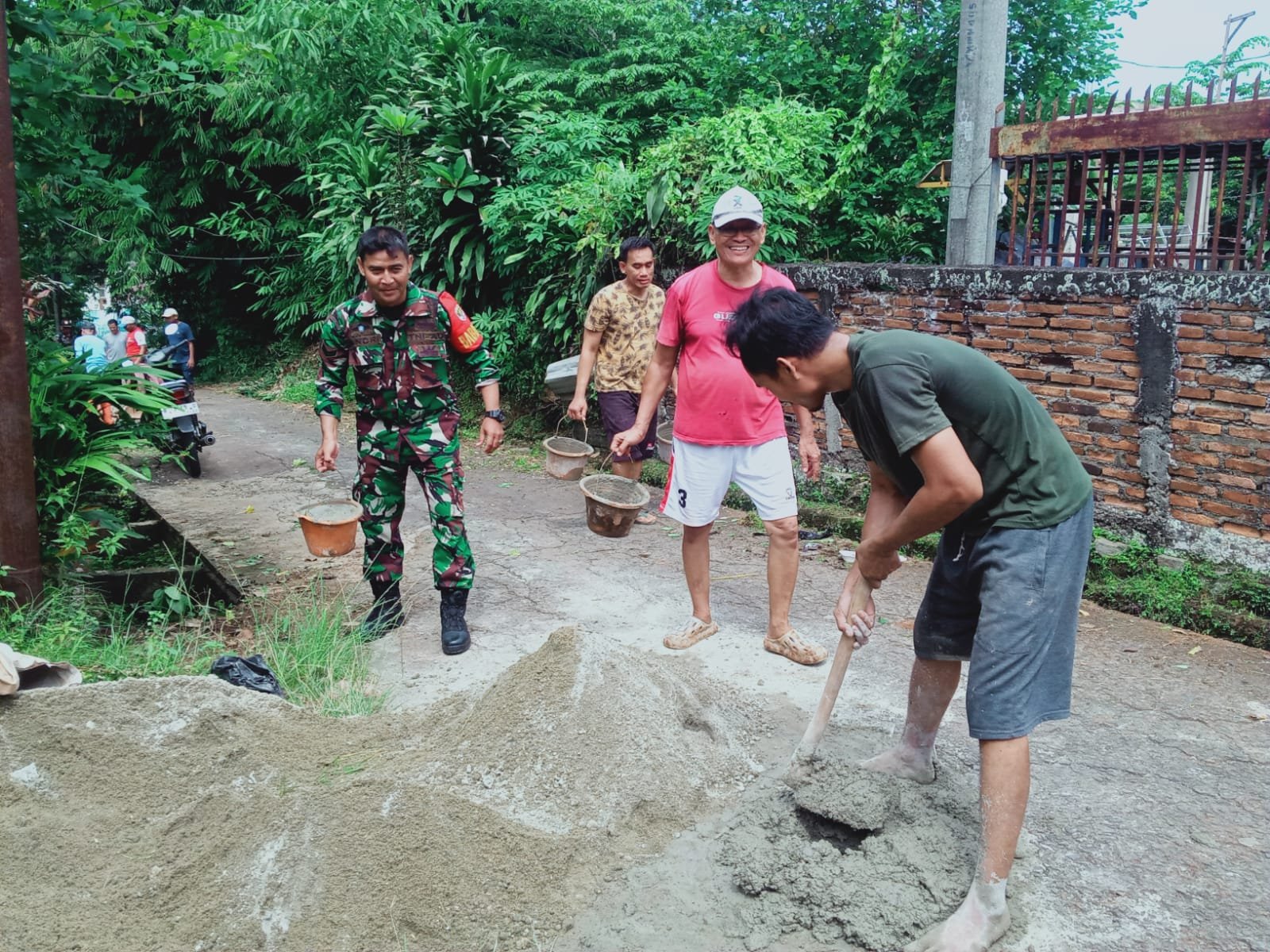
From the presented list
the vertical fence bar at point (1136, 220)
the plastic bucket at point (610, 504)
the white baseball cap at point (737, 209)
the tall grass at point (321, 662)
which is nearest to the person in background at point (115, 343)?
the plastic bucket at point (610, 504)

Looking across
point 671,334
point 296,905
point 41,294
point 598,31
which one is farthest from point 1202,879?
point 598,31

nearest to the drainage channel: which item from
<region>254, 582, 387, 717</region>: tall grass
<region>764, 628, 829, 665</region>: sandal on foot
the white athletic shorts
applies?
<region>254, 582, 387, 717</region>: tall grass

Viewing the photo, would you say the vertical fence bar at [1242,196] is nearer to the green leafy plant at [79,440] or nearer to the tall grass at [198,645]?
the tall grass at [198,645]

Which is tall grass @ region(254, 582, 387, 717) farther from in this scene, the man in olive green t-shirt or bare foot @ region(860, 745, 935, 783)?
the man in olive green t-shirt

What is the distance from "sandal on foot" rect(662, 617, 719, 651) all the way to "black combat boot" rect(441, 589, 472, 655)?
0.91 m

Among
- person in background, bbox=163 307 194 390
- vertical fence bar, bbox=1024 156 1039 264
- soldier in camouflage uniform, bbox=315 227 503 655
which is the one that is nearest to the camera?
soldier in camouflage uniform, bbox=315 227 503 655

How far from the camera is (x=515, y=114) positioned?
36.0 ft

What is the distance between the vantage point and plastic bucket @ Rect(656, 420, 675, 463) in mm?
8094

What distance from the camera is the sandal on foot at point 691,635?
4750 mm

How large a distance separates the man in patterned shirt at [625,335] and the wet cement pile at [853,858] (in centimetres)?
387

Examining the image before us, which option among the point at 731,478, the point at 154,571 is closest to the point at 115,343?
the point at 154,571

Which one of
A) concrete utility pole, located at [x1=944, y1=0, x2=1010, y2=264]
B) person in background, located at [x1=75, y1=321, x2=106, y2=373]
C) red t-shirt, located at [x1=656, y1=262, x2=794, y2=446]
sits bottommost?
person in background, located at [x1=75, y1=321, x2=106, y2=373]

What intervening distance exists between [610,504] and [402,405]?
1296mm

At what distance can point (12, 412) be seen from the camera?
4.57m
